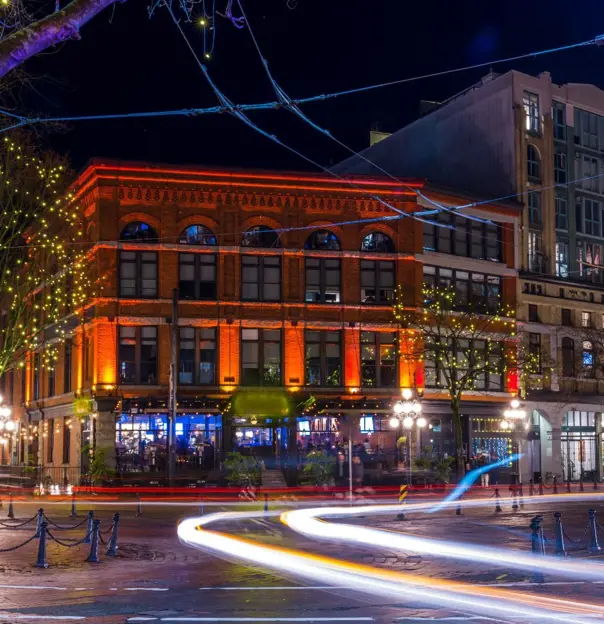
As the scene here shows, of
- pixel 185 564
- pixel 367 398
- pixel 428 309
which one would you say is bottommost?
pixel 185 564

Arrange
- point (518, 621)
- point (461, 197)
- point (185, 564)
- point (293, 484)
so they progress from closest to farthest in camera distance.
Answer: point (518, 621)
point (185, 564)
point (293, 484)
point (461, 197)

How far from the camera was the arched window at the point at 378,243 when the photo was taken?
5094cm

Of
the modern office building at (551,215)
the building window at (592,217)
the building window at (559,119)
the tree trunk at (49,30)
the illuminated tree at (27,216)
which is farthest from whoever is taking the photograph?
the building window at (592,217)

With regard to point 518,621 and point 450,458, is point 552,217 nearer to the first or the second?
point 450,458

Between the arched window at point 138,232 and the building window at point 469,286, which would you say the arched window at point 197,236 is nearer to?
the arched window at point 138,232

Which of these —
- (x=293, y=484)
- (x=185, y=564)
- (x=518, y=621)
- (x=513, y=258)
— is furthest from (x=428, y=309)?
(x=518, y=621)

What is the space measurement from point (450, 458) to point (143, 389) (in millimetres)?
15132

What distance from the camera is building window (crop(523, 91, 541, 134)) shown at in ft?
189

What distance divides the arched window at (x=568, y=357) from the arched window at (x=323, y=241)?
54.6 ft

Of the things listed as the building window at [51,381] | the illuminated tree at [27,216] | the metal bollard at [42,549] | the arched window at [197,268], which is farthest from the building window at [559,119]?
the metal bollard at [42,549]

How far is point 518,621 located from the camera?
1297 cm

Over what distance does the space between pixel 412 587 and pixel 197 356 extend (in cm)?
3240

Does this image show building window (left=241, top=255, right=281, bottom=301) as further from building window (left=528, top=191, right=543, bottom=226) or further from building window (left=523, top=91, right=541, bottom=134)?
building window (left=523, top=91, right=541, bottom=134)

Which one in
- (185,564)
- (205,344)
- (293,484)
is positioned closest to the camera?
(185,564)
